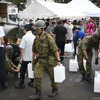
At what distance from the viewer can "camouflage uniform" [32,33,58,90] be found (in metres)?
5.54

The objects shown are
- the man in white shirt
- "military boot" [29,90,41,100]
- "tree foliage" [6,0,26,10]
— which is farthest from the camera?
"tree foliage" [6,0,26,10]

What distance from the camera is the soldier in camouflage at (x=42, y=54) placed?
18.2 feet

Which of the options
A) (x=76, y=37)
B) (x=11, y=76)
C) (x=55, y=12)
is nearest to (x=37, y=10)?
(x=55, y=12)

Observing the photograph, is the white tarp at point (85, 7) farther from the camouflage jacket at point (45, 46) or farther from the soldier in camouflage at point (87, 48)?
the camouflage jacket at point (45, 46)

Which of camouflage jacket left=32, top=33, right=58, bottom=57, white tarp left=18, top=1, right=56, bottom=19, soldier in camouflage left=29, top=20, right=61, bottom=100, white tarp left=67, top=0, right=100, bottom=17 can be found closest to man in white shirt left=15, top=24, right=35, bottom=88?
soldier in camouflage left=29, top=20, right=61, bottom=100

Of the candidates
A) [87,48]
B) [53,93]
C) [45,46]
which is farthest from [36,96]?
[87,48]

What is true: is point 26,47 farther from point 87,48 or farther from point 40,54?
point 87,48

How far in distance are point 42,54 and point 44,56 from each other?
0.22 ft

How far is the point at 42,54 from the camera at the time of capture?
562 cm

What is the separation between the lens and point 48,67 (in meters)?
5.69

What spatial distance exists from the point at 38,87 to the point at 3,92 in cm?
117

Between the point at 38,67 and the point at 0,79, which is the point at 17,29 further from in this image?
the point at 38,67

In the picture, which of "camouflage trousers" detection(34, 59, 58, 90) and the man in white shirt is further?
the man in white shirt

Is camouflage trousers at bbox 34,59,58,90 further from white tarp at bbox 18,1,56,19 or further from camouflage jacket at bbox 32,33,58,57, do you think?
white tarp at bbox 18,1,56,19
